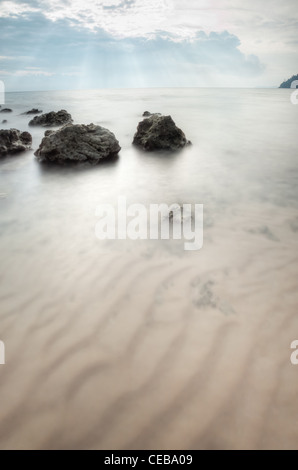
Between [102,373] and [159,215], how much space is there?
2398 mm

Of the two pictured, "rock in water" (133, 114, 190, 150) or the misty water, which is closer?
the misty water

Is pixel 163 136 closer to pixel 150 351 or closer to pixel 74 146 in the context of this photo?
pixel 74 146

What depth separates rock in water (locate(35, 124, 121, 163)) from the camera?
20.5 ft

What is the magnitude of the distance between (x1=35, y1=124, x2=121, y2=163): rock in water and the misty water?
2.54 metres

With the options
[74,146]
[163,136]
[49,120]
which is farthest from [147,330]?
[49,120]

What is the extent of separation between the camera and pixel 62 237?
324cm

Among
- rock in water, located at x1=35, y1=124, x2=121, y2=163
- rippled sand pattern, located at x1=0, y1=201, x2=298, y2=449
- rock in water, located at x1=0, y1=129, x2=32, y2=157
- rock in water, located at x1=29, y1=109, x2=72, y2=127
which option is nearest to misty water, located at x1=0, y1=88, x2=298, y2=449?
rippled sand pattern, located at x1=0, y1=201, x2=298, y2=449

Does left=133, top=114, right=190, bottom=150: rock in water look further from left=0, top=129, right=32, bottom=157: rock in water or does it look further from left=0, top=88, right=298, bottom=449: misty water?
left=0, top=88, right=298, bottom=449: misty water

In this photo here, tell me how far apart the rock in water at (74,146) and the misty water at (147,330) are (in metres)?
2.54

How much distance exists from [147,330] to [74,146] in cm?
547

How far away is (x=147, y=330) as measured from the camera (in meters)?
1.97

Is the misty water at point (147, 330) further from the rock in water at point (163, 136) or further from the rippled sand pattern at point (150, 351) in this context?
the rock in water at point (163, 136)
